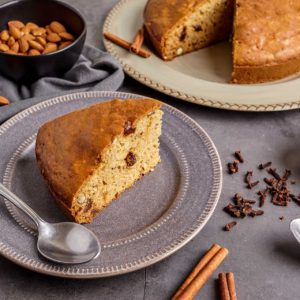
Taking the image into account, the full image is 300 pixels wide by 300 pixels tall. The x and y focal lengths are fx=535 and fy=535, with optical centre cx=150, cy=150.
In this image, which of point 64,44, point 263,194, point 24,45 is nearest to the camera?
point 263,194

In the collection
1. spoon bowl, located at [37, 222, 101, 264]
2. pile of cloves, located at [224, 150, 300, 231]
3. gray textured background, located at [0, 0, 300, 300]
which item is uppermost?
spoon bowl, located at [37, 222, 101, 264]

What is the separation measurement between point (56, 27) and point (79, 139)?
3.91ft

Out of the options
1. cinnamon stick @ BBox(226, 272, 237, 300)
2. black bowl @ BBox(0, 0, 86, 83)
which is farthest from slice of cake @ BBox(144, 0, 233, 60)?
cinnamon stick @ BBox(226, 272, 237, 300)

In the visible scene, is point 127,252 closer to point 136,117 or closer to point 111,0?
point 136,117

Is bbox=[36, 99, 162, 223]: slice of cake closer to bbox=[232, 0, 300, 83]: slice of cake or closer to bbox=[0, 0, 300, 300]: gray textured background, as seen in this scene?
bbox=[0, 0, 300, 300]: gray textured background

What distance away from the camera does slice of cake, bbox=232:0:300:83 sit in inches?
135

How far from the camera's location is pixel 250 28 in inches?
139

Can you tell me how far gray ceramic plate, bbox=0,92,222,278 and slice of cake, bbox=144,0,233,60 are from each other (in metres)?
0.80

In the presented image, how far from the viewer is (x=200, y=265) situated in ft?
7.54

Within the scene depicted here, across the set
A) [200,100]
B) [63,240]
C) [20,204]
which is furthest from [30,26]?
[63,240]

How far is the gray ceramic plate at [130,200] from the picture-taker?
219cm

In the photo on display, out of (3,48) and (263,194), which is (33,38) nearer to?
(3,48)

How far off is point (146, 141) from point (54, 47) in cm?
98

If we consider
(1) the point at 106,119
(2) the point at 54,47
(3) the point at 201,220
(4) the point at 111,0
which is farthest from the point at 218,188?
(4) the point at 111,0
